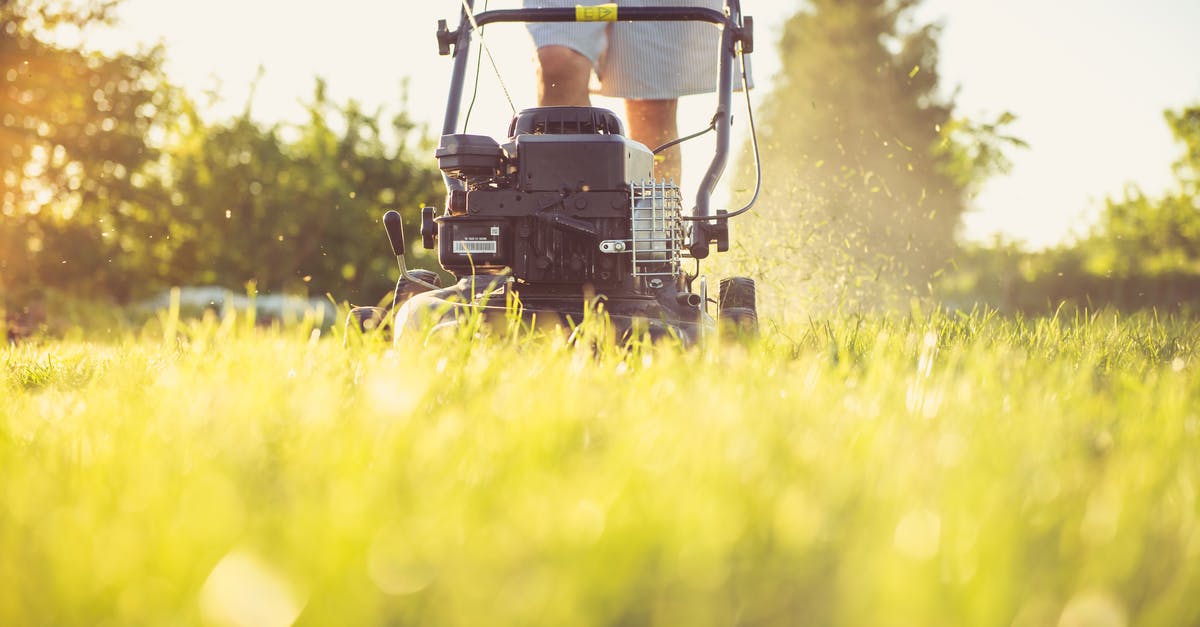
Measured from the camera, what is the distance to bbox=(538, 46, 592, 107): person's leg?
363cm

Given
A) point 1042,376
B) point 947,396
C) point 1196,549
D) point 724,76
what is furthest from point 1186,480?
point 724,76

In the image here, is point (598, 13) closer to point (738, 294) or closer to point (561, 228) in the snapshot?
point (561, 228)

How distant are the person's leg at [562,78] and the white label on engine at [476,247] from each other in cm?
116

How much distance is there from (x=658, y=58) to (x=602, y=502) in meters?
3.52

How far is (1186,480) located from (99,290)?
33.5 feet

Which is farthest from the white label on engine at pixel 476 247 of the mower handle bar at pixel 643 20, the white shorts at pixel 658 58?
the white shorts at pixel 658 58

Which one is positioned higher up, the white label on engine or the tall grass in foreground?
the white label on engine

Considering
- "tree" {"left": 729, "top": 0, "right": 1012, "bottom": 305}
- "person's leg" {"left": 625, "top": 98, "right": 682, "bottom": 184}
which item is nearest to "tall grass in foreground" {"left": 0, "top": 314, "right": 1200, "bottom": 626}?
"person's leg" {"left": 625, "top": 98, "right": 682, "bottom": 184}

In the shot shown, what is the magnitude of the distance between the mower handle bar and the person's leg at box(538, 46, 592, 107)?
357mm

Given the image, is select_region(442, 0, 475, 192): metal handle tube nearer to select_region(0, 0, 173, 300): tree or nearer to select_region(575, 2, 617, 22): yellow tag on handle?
select_region(575, 2, 617, 22): yellow tag on handle

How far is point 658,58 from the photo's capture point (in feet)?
13.6

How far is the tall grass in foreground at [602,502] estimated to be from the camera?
0.70 meters

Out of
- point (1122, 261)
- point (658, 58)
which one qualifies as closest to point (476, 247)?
point (658, 58)

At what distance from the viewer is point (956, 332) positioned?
9.53ft
